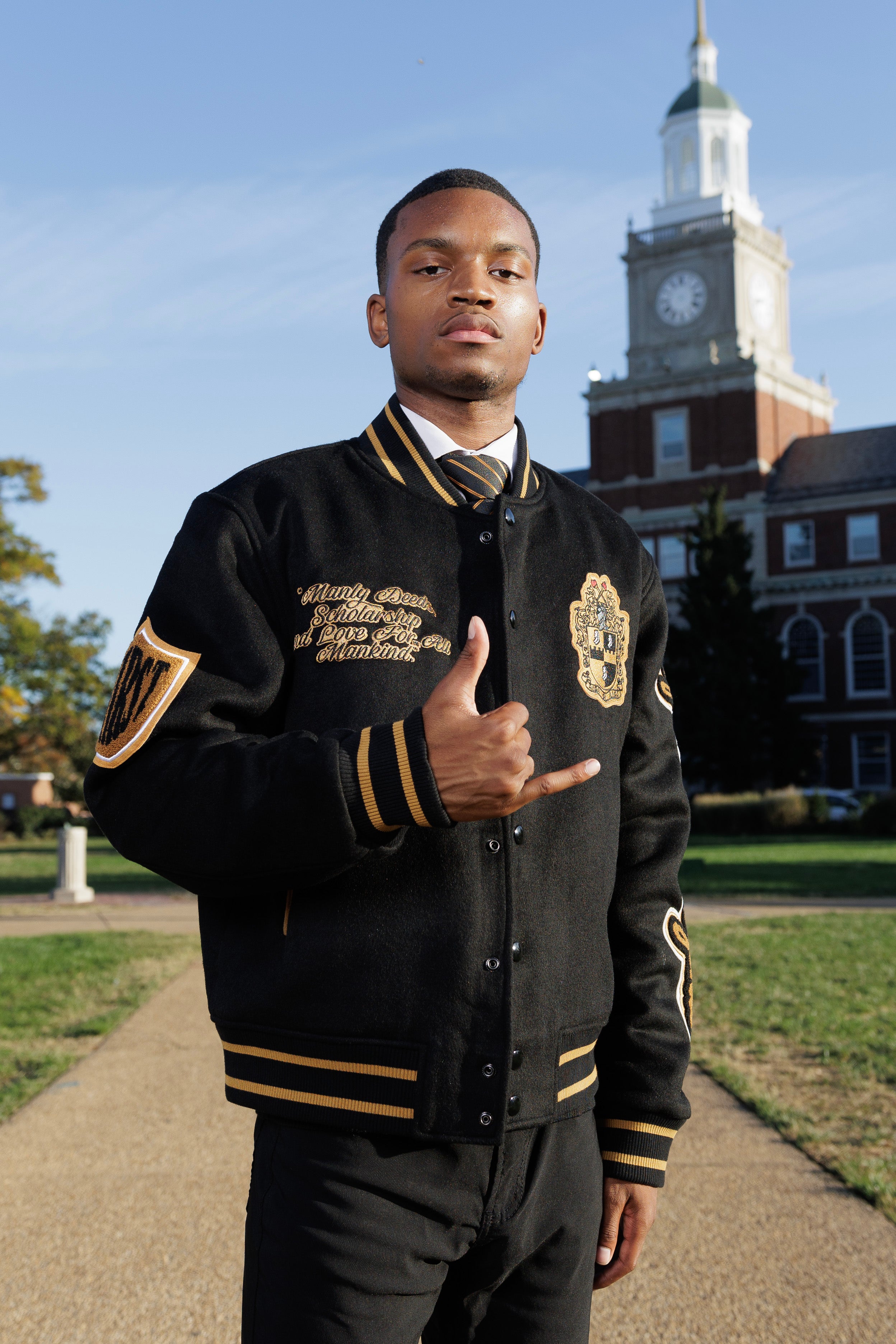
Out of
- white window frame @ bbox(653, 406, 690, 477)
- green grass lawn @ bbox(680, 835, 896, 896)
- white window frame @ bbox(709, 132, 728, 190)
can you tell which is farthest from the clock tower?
green grass lawn @ bbox(680, 835, 896, 896)

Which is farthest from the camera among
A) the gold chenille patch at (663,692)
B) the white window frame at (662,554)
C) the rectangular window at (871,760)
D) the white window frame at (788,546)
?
the white window frame at (662,554)

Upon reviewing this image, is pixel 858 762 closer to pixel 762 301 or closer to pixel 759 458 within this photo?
pixel 759 458

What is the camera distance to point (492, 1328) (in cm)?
200

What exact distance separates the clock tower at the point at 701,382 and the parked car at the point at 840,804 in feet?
45.1

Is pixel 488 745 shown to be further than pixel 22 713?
No

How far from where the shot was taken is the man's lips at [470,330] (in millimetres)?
2188

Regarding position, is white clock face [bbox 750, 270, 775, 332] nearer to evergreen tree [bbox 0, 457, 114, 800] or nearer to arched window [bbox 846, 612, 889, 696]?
arched window [bbox 846, 612, 889, 696]

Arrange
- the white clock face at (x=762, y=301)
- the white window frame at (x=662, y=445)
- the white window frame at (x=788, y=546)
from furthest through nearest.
Result: 1. the white clock face at (x=762, y=301)
2. the white window frame at (x=662, y=445)
3. the white window frame at (x=788, y=546)

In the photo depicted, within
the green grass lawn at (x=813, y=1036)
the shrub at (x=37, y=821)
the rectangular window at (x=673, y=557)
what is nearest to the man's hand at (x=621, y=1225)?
the green grass lawn at (x=813, y=1036)

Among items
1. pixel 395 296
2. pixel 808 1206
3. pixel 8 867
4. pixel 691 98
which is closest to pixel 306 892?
pixel 395 296

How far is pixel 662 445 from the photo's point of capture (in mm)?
49812

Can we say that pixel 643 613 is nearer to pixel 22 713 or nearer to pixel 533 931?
pixel 533 931

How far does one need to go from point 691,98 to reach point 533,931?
204 ft

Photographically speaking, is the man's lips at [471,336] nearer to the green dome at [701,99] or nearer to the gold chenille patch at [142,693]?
the gold chenille patch at [142,693]
